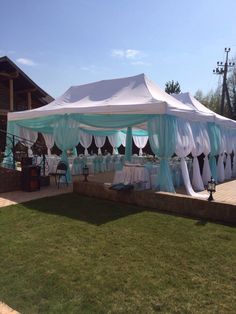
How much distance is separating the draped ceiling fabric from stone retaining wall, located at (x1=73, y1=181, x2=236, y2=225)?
1.24 meters

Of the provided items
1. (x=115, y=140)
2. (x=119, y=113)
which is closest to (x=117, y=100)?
(x=119, y=113)

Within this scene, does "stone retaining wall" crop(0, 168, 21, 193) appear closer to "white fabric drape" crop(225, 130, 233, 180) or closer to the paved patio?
the paved patio

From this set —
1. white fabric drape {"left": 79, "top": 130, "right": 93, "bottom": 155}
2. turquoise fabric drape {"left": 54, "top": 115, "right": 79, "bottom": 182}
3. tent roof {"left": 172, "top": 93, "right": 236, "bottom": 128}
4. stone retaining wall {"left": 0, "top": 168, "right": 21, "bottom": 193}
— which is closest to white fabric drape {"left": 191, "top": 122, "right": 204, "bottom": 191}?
tent roof {"left": 172, "top": 93, "right": 236, "bottom": 128}

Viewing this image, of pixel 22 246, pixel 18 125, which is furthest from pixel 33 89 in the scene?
pixel 22 246

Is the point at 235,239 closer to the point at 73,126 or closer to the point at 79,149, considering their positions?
the point at 73,126

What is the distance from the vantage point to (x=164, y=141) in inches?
290

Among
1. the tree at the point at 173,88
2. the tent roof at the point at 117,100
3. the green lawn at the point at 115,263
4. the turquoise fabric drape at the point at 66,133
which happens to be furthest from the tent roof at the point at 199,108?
the tree at the point at 173,88

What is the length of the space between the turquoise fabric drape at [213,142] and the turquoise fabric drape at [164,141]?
273 centimetres

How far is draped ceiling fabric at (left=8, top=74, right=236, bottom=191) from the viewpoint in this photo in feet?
24.4

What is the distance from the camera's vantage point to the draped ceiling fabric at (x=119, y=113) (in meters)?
7.44

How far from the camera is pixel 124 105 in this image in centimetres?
782

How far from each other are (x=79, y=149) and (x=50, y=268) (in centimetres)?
1324

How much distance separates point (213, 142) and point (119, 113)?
3528mm

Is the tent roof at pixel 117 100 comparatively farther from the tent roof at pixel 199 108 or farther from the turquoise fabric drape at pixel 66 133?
the tent roof at pixel 199 108
